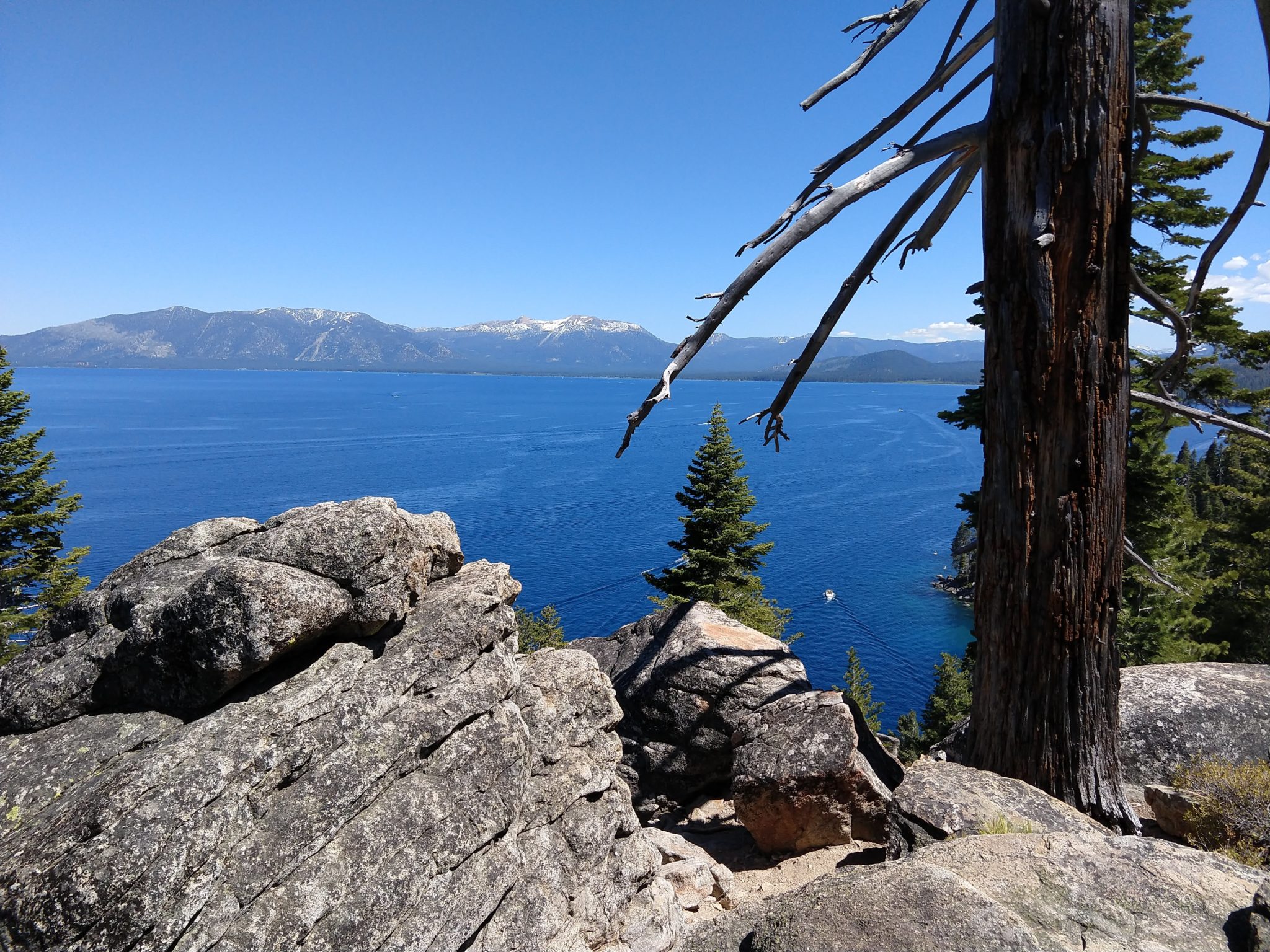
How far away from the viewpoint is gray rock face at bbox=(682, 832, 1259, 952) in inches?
133

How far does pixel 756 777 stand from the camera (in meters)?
8.87

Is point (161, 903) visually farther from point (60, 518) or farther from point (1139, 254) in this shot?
point (60, 518)

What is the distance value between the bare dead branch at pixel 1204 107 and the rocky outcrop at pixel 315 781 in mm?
7496

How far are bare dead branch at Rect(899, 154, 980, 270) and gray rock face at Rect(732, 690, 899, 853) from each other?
606 centimetres

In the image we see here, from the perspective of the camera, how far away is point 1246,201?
5.00 meters

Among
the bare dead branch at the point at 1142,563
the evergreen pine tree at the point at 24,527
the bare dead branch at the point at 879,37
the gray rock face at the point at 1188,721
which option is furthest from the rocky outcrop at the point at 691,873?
the evergreen pine tree at the point at 24,527

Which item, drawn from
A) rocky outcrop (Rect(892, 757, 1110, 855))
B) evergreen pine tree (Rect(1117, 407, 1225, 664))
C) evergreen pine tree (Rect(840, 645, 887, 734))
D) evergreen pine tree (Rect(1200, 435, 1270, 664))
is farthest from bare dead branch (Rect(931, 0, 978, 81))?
evergreen pine tree (Rect(840, 645, 887, 734))

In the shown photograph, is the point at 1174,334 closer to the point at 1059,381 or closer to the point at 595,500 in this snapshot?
the point at 1059,381

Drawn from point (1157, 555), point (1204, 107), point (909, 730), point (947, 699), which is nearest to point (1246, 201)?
point (1204, 107)

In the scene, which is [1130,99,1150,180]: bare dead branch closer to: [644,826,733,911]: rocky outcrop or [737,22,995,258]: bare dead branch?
[737,22,995,258]: bare dead branch

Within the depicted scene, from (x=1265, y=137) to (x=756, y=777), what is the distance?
7970mm

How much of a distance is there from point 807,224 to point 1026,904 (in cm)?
428

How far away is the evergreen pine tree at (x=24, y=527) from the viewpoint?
25125 mm

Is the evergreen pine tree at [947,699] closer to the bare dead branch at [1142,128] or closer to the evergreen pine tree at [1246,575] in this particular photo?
the evergreen pine tree at [1246,575]
